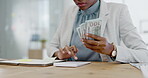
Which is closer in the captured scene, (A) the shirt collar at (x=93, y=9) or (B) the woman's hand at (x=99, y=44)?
(B) the woman's hand at (x=99, y=44)

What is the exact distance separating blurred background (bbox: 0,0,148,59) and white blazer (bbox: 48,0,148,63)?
2.64 metres

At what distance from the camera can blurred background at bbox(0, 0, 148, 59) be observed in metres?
4.78

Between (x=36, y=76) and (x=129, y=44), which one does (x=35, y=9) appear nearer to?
(x=129, y=44)

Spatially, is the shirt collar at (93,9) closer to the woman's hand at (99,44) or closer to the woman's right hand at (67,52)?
the woman's right hand at (67,52)

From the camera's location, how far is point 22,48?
496cm

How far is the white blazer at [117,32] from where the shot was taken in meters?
1.45

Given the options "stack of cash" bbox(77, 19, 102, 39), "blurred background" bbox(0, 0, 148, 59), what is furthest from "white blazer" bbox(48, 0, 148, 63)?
"blurred background" bbox(0, 0, 148, 59)

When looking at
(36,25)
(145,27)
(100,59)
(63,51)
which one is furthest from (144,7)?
(36,25)

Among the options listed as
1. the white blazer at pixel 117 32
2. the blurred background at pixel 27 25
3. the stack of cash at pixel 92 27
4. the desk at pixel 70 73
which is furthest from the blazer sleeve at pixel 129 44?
the blurred background at pixel 27 25

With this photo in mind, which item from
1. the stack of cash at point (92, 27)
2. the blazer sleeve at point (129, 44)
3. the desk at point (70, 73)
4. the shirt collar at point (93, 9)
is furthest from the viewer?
the shirt collar at point (93, 9)

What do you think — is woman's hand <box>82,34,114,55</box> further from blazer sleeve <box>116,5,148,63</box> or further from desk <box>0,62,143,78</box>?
desk <box>0,62,143,78</box>

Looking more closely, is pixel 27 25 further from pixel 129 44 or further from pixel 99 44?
pixel 99 44

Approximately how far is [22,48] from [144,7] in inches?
116

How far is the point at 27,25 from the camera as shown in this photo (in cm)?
500
